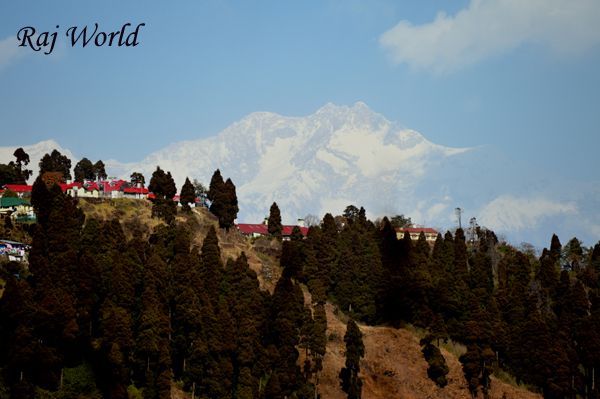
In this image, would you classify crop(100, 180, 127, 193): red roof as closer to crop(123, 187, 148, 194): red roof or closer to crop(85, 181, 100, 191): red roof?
crop(123, 187, 148, 194): red roof

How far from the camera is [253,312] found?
259 ft

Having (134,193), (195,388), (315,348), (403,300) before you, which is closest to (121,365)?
(195,388)

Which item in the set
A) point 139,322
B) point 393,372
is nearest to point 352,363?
point 393,372

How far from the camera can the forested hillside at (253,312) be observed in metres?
66.3

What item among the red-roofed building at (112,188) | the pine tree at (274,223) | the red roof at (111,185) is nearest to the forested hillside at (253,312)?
the pine tree at (274,223)

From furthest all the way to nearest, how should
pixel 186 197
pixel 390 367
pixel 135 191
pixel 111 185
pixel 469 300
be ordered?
1. pixel 111 185
2. pixel 135 191
3. pixel 186 197
4. pixel 469 300
5. pixel 390 367

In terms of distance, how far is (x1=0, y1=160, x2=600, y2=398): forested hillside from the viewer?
6631 cm

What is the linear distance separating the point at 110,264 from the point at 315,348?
888 inches

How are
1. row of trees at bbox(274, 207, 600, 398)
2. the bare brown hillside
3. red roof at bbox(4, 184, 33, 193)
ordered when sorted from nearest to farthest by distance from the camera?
the bare brown hillside
row of trees at bbox(274, 207, 600, 398)
red roof at bbox(4, 184, 33, 193)

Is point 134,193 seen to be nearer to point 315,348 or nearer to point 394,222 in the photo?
point 315,348

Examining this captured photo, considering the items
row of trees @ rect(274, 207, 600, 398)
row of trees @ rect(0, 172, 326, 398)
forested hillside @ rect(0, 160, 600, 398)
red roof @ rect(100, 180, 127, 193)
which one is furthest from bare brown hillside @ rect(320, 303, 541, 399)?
red roof @ rect(100, 180, 127, 193)

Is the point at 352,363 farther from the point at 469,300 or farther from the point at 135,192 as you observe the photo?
the point at 135,192

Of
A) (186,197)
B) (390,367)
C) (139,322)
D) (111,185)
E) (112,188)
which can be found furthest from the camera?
(111,185)

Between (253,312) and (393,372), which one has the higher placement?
(253,312)
